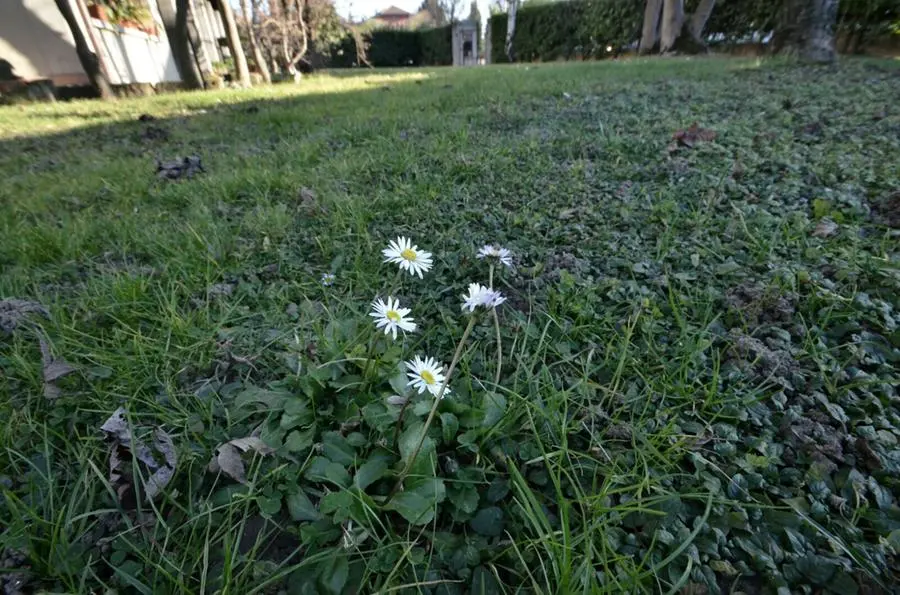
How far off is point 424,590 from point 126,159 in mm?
4203

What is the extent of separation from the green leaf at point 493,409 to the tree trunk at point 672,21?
545 inches

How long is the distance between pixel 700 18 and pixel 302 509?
570 inches

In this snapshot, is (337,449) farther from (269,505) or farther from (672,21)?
(672,21)

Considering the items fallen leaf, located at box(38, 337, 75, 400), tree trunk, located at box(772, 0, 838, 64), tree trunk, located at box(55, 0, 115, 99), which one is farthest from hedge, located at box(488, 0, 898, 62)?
tree trunk, located at box(55, 0, 115, 99)

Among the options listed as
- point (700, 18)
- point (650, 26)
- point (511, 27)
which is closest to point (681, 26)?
point (700, 18)

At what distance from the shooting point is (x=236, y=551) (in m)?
0.86

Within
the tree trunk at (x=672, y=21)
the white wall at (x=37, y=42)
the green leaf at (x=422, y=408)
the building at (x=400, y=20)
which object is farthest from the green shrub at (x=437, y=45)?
the green leaf at (x=422, y=408)

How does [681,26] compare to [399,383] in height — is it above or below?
above

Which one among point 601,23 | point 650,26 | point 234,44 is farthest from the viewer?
point 601,23

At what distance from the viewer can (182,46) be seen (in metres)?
8.12

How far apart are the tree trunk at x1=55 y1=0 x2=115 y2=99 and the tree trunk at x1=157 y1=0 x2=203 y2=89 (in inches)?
49.4

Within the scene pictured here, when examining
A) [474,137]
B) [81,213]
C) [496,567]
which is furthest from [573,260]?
[81,213]

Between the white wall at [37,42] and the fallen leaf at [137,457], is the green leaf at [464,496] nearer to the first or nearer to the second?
the fallen leaf at [137,457]

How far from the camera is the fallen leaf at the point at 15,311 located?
1.50 metres
